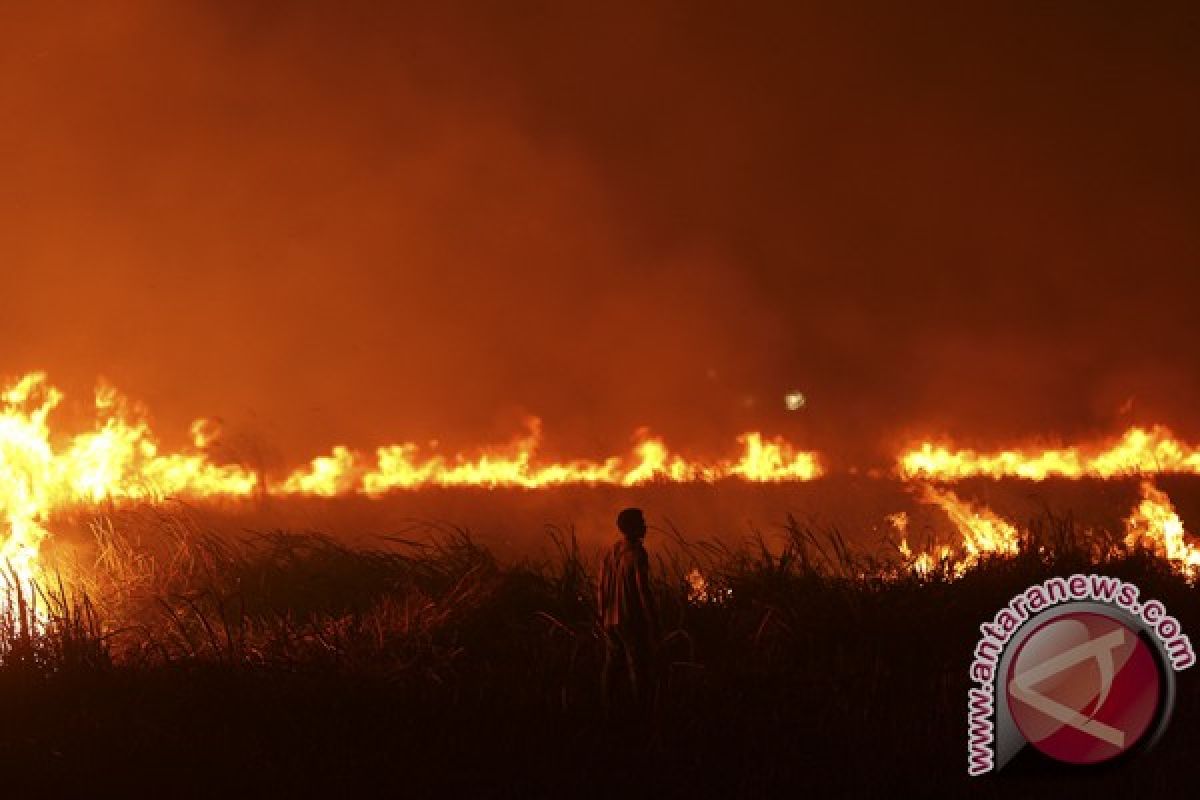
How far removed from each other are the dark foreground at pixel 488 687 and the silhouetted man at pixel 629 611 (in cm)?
28

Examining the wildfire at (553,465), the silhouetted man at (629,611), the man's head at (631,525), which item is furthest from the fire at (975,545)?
the man's head at (631,525)

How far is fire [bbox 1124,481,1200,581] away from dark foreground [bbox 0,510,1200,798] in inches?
68.4

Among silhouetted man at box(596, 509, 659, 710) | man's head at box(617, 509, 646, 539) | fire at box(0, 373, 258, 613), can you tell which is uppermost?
fire at box(0, 373, 258, 613)

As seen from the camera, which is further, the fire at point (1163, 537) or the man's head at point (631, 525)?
the fire at point (1163, 537)

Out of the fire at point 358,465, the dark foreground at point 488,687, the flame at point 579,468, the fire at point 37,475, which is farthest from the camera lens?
the flame at point 579,468

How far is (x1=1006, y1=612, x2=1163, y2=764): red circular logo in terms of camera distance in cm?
671

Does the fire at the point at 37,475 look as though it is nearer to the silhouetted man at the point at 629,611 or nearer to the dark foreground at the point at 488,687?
the dark foreground at the point at 488,687

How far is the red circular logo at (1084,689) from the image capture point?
671 centimetres

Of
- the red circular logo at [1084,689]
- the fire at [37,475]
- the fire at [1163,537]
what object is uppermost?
the fire at [37,475]

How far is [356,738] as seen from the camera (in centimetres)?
702

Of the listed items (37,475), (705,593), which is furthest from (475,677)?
(37,475)

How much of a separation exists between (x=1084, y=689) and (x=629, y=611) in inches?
113

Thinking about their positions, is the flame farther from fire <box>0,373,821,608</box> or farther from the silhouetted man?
the silhouetted man

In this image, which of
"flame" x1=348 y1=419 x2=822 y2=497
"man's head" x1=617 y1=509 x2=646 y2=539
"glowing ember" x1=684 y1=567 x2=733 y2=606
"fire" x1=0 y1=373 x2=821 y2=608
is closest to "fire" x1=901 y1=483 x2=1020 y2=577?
"glowing ember" x1=684 y1=567 x2=733 y2=606
